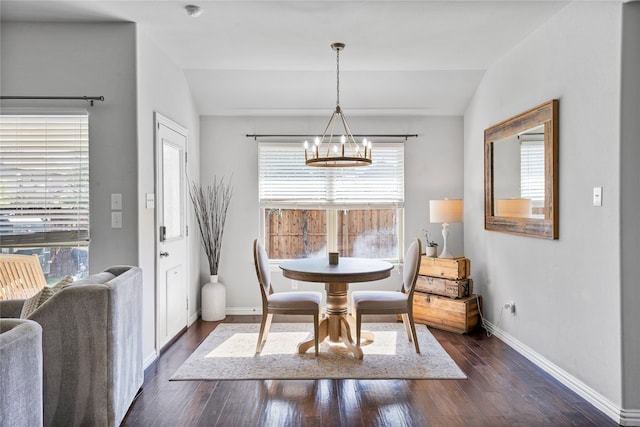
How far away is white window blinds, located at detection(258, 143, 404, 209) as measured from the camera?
506cm

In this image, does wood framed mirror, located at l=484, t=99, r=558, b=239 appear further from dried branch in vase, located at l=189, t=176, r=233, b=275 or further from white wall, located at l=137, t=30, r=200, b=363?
white wall, located at l=137, t=30, r=200, b=363

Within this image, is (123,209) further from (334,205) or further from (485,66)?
(485,66)

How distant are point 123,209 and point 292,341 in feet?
6.11

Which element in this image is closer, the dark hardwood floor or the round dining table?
the dark hardwood floor

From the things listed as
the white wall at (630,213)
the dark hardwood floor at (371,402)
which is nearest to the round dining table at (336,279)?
the dark hardwood floor at (371,402)

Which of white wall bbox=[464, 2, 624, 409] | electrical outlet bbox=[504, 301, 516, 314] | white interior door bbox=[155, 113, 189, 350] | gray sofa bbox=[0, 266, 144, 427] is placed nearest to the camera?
gray sofa bbox=[0, 266, 144, 427]

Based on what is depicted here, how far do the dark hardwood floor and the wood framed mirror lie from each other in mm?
1123

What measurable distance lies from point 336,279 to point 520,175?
1.80m

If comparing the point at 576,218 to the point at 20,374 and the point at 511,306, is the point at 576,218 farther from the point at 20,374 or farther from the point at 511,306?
the point at 20,374

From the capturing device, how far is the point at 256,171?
502 centimetres

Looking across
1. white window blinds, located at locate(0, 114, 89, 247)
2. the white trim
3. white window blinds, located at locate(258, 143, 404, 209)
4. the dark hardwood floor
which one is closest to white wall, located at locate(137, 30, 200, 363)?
white window blinds, located at locate(0, 114, 89, 247)

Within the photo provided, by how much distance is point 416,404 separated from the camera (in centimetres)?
265

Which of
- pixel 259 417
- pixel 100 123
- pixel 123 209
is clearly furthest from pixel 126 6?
pixel 259 417

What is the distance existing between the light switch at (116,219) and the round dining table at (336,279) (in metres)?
1.33
